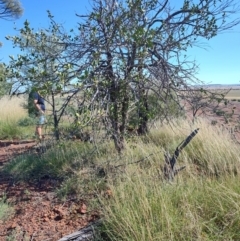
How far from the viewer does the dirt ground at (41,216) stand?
118 inches

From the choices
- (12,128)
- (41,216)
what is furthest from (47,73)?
(12,128)

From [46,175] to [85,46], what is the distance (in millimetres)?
1992

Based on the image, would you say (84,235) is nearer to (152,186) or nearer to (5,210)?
(152,186)

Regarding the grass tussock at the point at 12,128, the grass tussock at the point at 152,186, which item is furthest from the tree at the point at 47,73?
the grass tussock at the point at 12,128

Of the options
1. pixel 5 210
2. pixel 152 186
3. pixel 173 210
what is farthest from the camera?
pixel 5 210

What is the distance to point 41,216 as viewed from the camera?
3.33 metres

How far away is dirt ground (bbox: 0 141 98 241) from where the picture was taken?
301 centimetres

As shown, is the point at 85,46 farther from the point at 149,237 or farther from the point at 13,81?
the point at 149,237

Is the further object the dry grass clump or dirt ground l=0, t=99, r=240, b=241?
dirt ground l=0, t=99, r=240, b=241

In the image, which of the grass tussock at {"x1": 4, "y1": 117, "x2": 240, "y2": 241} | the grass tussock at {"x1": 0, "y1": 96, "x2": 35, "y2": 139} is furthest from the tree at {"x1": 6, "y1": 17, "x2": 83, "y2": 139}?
the grass tussock at {"x1": 0, "y1": 96, "x2": 35, "y2": 139}

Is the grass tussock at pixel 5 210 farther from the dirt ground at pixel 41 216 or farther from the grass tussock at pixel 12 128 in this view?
the grass tussock at pixel 12 128

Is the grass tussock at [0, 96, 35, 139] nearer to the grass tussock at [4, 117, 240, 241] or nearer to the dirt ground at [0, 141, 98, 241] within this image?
the grass tussock at [4, 117, 240, 241]

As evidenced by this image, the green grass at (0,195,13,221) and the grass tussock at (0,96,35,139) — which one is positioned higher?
the grass tussock at (0,96,35,139)

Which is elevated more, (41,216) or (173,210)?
(173,210)
